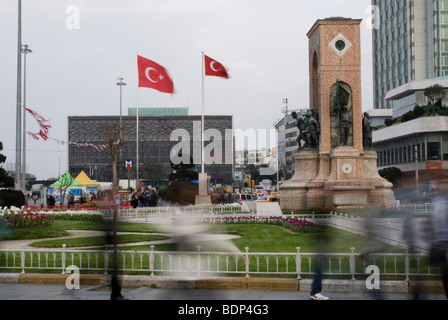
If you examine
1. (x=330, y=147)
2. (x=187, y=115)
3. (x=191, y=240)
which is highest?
(x=187, y=115)

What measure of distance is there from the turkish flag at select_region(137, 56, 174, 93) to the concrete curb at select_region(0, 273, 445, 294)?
1385 cm

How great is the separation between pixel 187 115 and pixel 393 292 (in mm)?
115282

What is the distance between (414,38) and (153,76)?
2641 inches

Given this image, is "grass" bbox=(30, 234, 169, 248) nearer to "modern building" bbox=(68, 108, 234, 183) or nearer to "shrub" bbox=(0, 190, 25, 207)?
"shrub" bbox=(0, 190, 25, 207)

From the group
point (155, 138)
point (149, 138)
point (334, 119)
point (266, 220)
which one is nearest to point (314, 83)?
point (334, 119)

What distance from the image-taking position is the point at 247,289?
9648 mm

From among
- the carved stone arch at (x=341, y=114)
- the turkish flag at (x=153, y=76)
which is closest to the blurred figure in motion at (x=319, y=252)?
the turkish flag at (x=153, y=76)

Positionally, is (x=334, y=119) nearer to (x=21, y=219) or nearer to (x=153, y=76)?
(x=153, y=76)

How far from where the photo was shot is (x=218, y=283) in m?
9.59

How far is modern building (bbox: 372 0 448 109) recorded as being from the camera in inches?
3123

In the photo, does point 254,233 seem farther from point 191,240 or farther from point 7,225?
point 191,240

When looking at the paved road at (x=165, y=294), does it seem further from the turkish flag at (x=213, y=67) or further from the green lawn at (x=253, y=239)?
the turkish flag at (x=213, y=67)

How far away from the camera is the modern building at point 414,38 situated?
260 ft
